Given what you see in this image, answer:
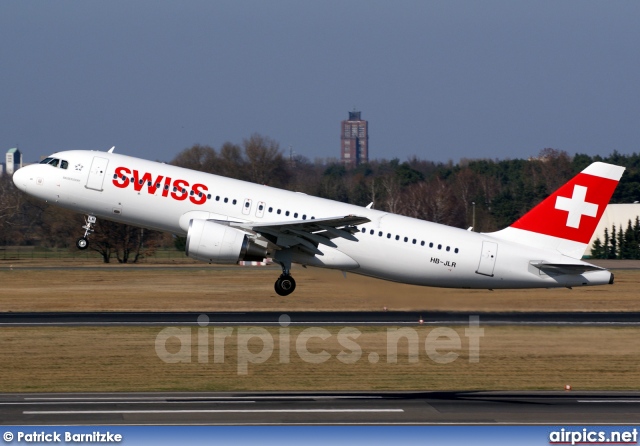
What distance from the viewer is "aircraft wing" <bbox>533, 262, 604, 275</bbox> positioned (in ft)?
131

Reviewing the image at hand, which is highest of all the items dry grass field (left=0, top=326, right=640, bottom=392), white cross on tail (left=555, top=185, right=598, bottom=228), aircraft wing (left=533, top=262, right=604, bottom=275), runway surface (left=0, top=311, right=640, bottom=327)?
white cross on tail (left=555, top=185, right=598, bottom=228)

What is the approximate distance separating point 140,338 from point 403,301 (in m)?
14.2

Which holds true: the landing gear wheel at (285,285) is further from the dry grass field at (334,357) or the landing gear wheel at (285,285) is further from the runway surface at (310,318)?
the runway surface at (310,318)

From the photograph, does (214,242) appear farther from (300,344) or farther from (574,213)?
(574,213)

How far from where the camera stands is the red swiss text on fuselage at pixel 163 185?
38719 mm

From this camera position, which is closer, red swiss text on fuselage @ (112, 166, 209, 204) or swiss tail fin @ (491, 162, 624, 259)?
red swiss text on fuselage @ (112, 166, 209, 204)

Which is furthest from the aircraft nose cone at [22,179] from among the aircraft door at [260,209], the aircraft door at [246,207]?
the aircraft door at [260,209]

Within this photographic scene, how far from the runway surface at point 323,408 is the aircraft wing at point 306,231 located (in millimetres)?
5928

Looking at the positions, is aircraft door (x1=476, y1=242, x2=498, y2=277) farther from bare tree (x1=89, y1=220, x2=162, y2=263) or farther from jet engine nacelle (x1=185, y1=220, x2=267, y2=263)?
bare tree (x1=89, y1=220, x2=162, y2=263)

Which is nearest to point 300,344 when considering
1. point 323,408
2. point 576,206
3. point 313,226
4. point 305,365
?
point 305,365

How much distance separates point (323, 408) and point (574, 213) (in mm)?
13754

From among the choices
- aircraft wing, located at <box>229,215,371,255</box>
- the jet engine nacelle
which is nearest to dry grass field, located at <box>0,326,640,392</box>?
aircraft wing, located at <box>229,215,371,255</box>

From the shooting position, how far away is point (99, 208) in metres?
39.5

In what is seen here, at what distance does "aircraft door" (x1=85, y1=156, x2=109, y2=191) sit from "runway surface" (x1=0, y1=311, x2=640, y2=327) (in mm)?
15551
